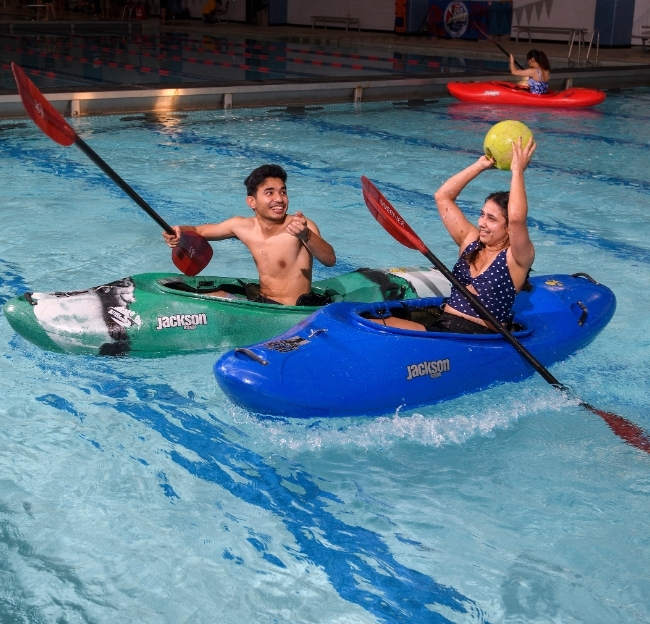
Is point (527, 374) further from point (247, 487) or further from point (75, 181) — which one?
point (75, 181)

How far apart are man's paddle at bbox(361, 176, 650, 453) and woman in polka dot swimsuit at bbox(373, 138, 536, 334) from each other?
0.25 ft

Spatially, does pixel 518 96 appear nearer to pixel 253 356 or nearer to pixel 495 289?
pixel 495 289

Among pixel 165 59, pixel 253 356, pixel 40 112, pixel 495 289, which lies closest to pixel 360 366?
pixel 253 356

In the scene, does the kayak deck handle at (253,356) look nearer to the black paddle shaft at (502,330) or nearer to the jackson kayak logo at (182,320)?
the jackson kayak logo at (182,320)

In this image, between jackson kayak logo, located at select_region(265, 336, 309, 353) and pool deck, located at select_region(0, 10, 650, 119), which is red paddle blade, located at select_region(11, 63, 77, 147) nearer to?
jackson kayak logo, located at select_region(265, 336, 309, 353)

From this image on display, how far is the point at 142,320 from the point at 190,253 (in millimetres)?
397

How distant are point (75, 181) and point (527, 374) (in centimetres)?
485

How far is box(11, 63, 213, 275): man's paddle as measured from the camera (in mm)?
3652

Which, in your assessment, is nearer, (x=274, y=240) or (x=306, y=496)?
(x=306, y=496)

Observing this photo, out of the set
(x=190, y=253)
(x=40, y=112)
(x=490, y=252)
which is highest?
(x=40, y=112)

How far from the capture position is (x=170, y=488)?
10.2 ft

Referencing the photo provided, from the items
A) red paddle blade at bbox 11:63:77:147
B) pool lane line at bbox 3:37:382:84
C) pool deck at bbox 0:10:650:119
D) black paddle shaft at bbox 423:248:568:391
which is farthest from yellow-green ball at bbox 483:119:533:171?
pool lane line at bbox 3:37:382:84

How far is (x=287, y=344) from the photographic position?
3459mm

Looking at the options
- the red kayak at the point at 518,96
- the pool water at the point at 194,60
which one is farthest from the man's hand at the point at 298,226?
the pool water at the point at 194,60
